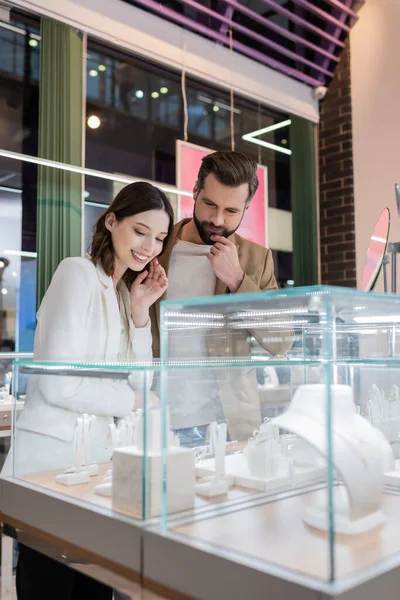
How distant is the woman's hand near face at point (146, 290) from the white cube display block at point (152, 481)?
2.32 ft

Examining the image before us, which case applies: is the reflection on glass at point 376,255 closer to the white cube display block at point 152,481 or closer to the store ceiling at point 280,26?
the white cube display block at point 152,481

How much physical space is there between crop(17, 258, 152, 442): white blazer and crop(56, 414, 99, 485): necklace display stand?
0.05ft

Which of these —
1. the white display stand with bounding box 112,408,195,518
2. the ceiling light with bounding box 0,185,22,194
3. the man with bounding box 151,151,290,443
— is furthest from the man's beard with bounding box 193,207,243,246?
the ceiling light with bounding box 0,185,22,194

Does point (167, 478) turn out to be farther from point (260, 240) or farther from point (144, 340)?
point (260, 240)

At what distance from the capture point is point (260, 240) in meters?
4.96

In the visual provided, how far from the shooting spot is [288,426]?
97cm

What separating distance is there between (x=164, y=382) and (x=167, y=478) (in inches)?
6.5

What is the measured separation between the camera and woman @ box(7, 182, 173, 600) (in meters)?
1.23

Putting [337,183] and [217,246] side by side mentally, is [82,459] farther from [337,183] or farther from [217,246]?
[337,183]

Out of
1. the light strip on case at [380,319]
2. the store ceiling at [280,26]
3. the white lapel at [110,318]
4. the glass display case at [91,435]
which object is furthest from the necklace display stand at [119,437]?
the store ceiling at [280,26]

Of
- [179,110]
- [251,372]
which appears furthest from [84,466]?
[179,110]

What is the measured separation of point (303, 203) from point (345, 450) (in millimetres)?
4596

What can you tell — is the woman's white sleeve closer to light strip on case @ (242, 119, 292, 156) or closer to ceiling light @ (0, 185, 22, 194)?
ceiling light @ (0, 185, 22, 194)

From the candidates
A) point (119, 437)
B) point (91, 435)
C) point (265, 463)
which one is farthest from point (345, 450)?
point (91, 435)
